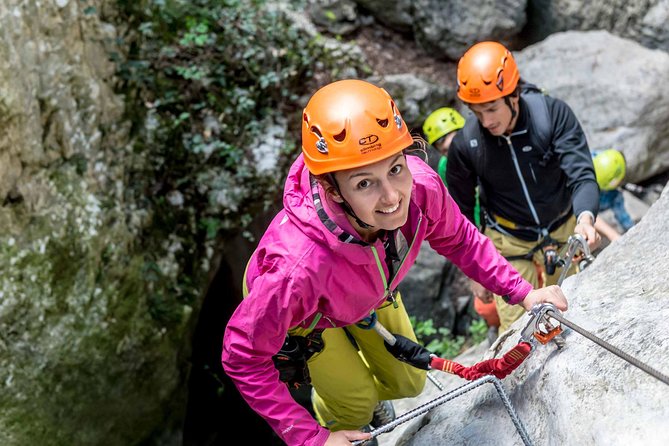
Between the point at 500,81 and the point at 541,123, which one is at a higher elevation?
the point at 500,81

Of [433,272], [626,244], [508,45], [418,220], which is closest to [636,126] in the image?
[508,45]

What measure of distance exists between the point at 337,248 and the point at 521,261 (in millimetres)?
2658

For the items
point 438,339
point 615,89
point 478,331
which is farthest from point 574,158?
point 615,89

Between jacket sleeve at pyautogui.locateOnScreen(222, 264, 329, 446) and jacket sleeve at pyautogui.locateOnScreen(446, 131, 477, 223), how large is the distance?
7.47ft

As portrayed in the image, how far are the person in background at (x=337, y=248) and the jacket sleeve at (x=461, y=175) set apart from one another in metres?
1.49

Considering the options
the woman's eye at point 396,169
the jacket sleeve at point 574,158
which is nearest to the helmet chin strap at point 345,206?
the woman's eye at point 396,169

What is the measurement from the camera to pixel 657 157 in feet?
27.7

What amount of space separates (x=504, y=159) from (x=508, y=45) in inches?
241

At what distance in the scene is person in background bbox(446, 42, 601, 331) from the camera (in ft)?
13.8

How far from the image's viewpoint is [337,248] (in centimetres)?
256

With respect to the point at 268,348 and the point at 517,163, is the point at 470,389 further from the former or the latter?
the point at 517,163

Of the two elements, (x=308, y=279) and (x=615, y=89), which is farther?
(x=615, y=89)

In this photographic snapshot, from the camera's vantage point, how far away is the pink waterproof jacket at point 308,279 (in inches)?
100

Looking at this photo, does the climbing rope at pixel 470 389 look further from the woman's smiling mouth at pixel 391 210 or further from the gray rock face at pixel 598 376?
the woman's smiling mouth at pixel 391 210
